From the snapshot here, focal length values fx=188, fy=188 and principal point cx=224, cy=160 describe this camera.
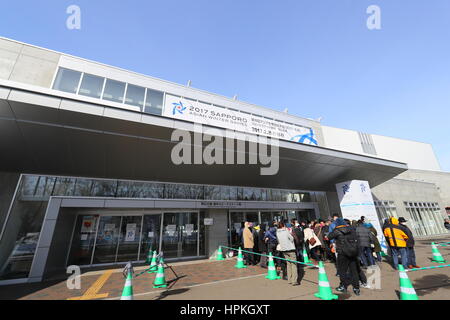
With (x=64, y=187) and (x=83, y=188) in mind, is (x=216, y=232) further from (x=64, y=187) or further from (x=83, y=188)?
(x=64, y=187)

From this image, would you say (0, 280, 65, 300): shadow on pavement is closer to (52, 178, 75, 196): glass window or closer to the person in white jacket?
(52, 178, 75, 196): glass window

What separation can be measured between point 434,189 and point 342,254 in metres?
29.6

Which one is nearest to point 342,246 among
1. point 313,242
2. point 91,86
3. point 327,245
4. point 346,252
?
point 346,252

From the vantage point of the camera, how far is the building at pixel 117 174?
723cm

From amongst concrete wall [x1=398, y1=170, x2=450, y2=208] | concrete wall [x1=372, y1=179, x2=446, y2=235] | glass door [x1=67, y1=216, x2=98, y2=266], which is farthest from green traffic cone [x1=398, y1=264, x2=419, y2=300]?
concrete wall [x1=398, y1=170, x2=450, y2=208]

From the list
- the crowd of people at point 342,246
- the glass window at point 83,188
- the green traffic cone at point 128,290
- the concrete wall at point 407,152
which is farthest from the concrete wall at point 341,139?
the green traffic cone at point 128,290

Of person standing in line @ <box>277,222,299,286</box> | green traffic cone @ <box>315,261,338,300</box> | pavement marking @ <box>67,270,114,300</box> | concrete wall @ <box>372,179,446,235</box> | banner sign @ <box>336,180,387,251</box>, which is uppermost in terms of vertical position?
concrete wall @ <box>372,179,446,235</box>

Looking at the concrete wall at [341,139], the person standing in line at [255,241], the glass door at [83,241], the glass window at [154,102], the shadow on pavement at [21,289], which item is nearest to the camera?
the shadow on pavement at [21,289]

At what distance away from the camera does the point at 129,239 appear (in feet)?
34.5

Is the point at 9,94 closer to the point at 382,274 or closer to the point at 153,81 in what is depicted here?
the point at 153,81

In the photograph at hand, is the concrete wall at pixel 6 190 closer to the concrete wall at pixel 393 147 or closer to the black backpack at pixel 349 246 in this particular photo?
the black backpack at pixel 349 246

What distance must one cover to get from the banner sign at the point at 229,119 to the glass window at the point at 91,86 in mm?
4154

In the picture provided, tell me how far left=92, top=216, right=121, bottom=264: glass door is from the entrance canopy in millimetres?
2569

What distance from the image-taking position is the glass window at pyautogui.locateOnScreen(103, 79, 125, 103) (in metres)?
12.3
